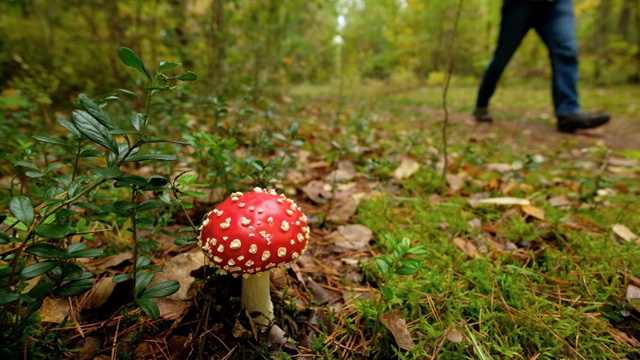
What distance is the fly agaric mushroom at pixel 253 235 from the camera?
1.26 m

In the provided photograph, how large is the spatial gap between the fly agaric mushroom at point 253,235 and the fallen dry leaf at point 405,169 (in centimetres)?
172

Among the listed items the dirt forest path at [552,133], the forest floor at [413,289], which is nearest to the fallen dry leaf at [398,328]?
the forest floor at [413,289]

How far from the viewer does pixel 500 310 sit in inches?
58.8

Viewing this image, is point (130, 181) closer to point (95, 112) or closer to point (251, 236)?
point (95, 112)

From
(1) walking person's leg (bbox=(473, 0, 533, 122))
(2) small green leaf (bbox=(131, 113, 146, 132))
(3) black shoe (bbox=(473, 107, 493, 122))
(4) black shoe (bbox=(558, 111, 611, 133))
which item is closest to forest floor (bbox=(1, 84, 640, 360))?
(2) small green leaf (bbox=(131, 113, 146, 132))

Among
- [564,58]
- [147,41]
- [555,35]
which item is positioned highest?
[147,41]

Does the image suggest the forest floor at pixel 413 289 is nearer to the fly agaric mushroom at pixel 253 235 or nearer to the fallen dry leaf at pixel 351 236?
the fallen dry leaf at pixel 351 236

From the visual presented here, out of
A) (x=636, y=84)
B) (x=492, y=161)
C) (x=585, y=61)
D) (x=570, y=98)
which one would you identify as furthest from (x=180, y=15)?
(x=585, y=61)

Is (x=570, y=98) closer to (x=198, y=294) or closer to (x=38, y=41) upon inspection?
(x=198, y=294)

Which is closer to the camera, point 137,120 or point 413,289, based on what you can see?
point 137,120

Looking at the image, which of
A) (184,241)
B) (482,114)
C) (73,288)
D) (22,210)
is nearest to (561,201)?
(184,241)

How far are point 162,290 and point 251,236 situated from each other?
0.37 metres

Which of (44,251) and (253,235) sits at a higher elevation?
(44,251)

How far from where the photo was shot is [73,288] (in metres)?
1.08
